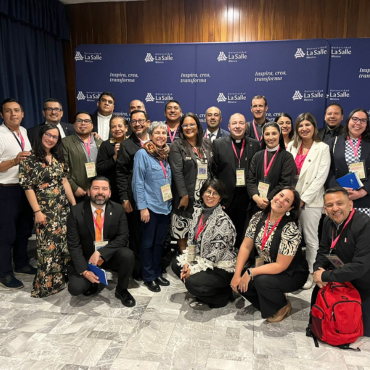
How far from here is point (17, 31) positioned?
4.48m

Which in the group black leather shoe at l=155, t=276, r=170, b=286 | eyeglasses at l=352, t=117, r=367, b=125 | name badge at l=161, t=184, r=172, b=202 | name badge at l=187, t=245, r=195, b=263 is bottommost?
black leather shoe at l=155, t=276, r=170, b=286

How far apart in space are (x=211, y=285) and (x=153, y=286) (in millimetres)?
648

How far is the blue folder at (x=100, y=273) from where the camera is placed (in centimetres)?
274

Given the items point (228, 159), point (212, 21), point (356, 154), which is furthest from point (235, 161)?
point (212, 21)

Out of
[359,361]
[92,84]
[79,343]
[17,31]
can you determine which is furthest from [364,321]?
[17,31]

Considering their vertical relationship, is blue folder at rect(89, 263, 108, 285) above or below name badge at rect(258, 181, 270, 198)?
below

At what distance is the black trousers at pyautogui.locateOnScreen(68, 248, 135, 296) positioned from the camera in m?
2.91

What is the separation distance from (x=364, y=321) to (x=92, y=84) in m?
4.51

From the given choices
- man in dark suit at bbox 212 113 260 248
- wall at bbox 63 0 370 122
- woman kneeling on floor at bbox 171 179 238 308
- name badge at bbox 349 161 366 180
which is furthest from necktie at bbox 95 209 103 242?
wall at bbox 63 0 370 122

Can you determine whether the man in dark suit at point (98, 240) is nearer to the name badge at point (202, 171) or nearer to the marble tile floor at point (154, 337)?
the marble tile floor at point (154, 337)

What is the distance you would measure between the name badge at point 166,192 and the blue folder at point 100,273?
0.79 meters

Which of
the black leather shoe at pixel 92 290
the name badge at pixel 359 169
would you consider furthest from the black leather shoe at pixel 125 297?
the name badge at pixel 359 169

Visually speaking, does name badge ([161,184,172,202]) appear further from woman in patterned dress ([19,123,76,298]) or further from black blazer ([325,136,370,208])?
black blazer ([325,136,370,208])

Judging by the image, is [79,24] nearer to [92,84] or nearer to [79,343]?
[92,84]
